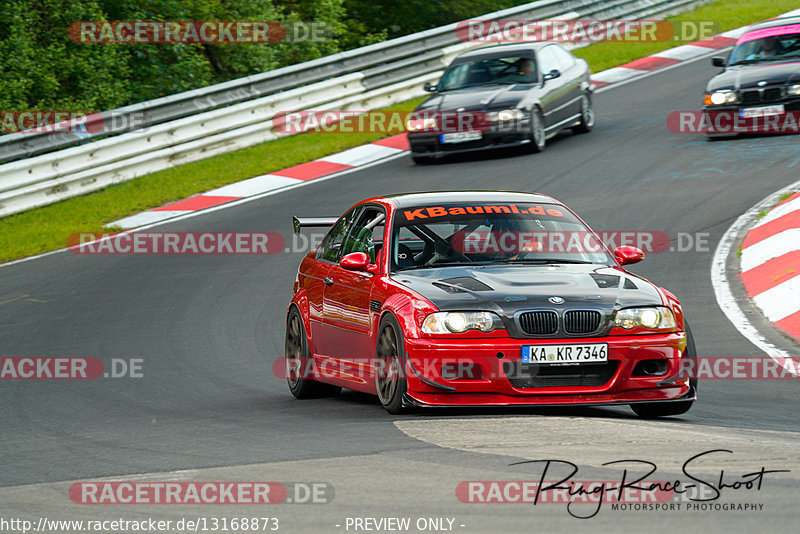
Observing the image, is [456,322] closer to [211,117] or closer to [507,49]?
[507,49]

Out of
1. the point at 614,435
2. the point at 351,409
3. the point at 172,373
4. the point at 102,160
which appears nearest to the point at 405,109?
the point at 102,160

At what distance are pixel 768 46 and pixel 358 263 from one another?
41.9ft

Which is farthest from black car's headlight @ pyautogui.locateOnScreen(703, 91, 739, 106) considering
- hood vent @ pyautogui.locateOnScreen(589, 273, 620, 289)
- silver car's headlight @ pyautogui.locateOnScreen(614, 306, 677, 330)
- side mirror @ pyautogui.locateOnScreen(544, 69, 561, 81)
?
silver car's headlight @ pyautogui.locateOnScreen(614, 306, 677, 330)

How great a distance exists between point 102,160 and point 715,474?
14446mm

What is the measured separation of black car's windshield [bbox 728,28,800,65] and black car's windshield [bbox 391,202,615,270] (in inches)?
444

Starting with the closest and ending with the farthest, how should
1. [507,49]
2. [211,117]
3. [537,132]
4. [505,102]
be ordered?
[505,102]
[537,132]
[507,49]
[211,117]

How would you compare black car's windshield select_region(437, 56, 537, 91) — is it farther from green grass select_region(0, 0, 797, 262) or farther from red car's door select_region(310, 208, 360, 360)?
red car's door select_region(310, 208, 360, 360)

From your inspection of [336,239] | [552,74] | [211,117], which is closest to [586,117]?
[552,74]

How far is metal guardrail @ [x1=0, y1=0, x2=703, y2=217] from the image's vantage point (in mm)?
17188

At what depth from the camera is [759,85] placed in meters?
17.2

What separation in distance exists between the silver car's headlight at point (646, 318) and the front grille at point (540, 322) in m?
0.37

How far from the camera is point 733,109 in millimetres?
17625

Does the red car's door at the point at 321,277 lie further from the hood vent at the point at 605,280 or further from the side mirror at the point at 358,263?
the hood vent at the point at 605,280

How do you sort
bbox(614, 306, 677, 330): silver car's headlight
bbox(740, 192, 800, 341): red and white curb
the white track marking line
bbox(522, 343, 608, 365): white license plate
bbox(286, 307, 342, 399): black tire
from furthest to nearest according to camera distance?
the white track marking line
bbox(740, 192, 800, 341): red and white curb
bbox(286, 307, 342, 399): black tire
bbox(614, 306, 677, 330): silver car's headlight
bbox(522, 343, 608, 365): white license plate
